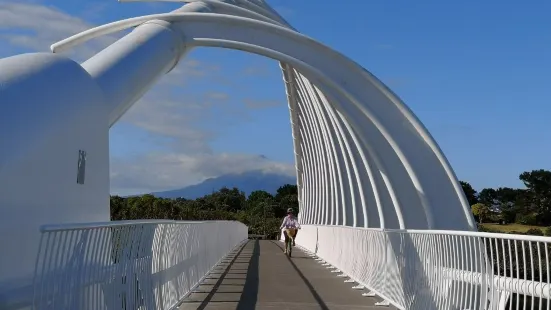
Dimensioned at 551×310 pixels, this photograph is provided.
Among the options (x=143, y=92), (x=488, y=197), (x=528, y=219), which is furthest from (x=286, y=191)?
(x=143, y=92)

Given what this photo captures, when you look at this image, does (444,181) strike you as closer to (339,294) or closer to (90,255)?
(339,294)

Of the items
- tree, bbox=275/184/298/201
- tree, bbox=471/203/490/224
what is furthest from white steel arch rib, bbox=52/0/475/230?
tree, bbox=275/184/298/201

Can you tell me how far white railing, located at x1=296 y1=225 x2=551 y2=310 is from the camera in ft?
22.4

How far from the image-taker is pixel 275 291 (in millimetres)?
14164

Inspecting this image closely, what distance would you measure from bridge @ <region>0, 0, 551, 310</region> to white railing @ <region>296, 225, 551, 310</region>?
0.09ft

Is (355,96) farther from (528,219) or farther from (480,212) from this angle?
(480,212)

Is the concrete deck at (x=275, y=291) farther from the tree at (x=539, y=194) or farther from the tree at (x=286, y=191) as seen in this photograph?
the tree at (x=286, y=191)

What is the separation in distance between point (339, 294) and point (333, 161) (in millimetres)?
21011

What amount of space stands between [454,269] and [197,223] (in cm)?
671

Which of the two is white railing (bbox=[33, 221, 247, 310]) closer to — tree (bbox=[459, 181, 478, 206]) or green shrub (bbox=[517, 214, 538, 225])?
green shrub (bbox=[517, 214, 538, 225])

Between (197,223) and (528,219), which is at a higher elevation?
(528,219)

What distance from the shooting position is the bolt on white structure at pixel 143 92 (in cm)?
885

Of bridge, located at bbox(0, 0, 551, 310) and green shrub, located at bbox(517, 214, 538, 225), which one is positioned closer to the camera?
bridge, located at bbox(0, 0, 551, 310)

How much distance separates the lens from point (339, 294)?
13867mm
